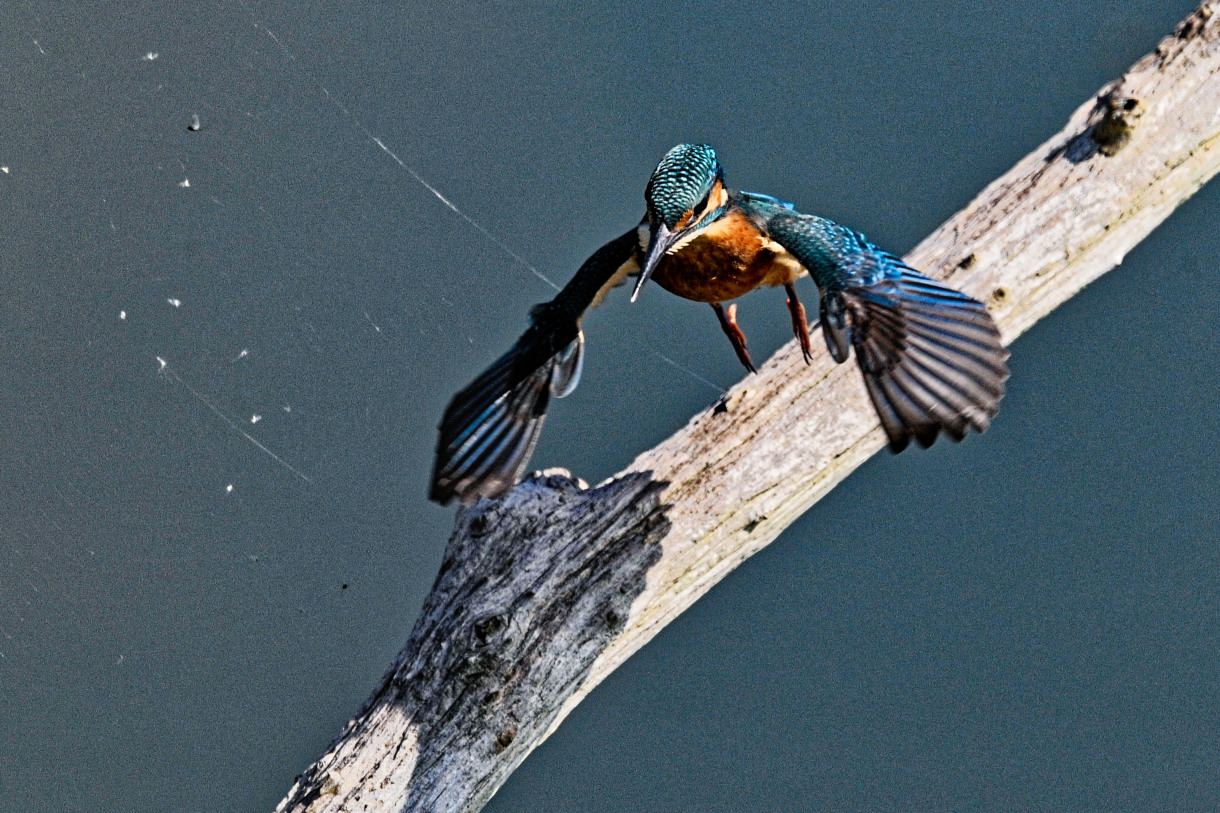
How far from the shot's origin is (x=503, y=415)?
2.37 metres

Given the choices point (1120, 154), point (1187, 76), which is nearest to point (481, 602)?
point (1120, 154)

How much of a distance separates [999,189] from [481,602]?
134cm

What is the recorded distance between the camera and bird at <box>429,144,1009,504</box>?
2.17 m

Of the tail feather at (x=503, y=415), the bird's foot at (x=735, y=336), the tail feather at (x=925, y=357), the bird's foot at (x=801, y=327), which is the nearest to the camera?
the tail feather at (x=925, y=357)

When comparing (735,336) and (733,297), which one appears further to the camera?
(735,336)

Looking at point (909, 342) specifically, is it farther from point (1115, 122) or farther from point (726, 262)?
point (1115, 122)

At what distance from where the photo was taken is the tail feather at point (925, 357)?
2.11 metres

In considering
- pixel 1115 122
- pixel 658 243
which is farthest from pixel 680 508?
pixel 1115 122

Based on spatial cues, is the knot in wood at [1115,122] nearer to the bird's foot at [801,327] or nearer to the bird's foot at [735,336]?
the bird's foot at [801,327]

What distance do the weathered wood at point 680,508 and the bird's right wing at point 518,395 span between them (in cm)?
23

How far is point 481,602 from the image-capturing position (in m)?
2.41

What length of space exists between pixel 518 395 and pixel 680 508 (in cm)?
39

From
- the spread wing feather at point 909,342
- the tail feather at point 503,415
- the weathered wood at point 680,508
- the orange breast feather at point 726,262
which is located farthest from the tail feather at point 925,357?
the tail feather at point 503,415

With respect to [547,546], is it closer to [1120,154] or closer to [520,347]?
[520,347]
